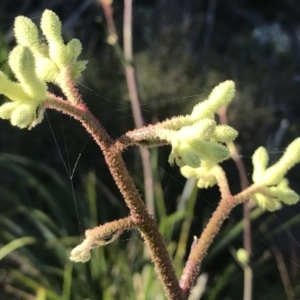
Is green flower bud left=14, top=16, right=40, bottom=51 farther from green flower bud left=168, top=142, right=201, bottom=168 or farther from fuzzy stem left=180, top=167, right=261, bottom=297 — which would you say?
fuzzy stem left=180, top=167, right=261, bottom=297

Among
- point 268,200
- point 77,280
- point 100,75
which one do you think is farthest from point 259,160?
point 100,75

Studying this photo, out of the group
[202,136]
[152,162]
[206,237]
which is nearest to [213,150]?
[202,136]

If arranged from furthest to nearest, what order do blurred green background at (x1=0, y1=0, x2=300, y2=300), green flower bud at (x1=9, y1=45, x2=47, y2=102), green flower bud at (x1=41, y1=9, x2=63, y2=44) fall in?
blurred green background at (x1=0, y1=0, x2=300, y2=300), green flower bud at (x1=41, y1=9, x2=63, y2=44), green flower bud at (x1=9, y1=45, x2=47, y2=102)

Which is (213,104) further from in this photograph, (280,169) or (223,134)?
(280,169)

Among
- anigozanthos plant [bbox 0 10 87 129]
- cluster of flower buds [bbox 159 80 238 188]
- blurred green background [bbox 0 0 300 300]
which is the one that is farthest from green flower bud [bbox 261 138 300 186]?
blurred green background [bbox 0 0 300 300]

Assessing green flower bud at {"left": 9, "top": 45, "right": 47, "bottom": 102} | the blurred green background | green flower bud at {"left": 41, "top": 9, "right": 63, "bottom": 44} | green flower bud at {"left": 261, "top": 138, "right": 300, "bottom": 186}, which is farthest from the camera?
the blurred green background

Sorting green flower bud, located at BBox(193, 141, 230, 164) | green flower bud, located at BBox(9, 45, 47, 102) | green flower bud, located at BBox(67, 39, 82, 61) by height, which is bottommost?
green flower bud, located at BBox(193, 141, 230, 164)

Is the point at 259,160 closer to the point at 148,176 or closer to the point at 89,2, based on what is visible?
the point at 148,176
